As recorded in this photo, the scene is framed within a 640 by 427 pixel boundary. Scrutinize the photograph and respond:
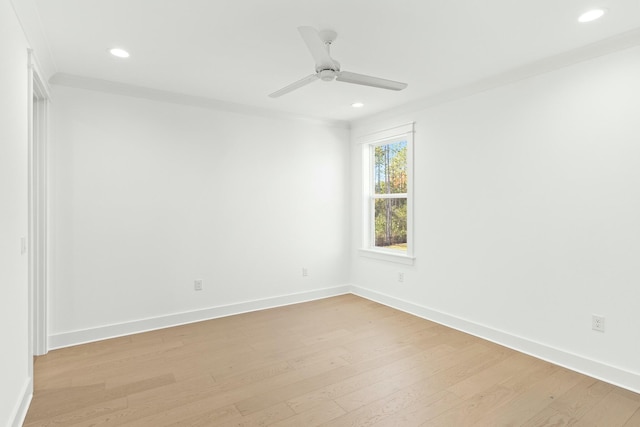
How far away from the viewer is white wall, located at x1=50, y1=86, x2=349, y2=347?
3311 millimetres

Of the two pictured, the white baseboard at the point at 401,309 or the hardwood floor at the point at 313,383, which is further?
the white baseboard at the point at 401,309

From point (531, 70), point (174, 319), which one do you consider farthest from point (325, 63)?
point (174, 319)

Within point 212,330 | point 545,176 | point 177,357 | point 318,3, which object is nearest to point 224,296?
point 212,330

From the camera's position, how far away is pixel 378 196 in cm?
484

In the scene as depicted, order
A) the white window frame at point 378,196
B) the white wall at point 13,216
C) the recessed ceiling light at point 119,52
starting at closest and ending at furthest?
the white wall at point 13,216
the recessed ceiling light at point 119,52
the white window frame at point 378,196

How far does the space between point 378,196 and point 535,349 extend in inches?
99.7

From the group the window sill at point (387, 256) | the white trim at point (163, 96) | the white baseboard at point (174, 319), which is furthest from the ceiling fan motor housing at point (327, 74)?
the white baseboard at point (174, 319)

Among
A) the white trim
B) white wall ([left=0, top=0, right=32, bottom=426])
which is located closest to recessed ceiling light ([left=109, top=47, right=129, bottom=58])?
white wall ([left=0, top=0, right=32, bottom=426])

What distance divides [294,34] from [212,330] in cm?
289

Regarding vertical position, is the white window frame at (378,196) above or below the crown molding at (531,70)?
below

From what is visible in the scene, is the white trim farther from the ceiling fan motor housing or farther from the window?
the ceiling fan motor housing

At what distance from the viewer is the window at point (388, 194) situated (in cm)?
429

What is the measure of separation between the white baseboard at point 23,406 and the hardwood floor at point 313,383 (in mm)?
55

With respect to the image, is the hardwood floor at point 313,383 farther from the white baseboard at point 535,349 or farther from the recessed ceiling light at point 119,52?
the recessed ceiling light at point 119,52
